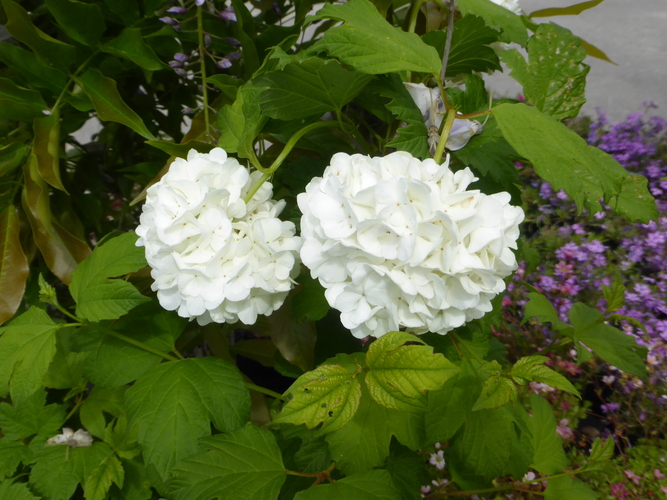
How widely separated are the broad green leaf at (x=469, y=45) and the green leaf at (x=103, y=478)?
0.60 m

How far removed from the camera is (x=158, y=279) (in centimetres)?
43

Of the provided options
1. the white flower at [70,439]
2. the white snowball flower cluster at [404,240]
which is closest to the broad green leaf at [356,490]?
the white snowball flower cluster at [404,240]

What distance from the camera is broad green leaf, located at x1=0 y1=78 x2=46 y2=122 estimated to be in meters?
0.60

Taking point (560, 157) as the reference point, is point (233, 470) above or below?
below

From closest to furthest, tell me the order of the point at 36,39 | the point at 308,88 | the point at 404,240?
the point at 404,240 → the point at 308,88 → the point at 36,39

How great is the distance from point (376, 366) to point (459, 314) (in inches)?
3.1

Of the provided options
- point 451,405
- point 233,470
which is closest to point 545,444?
point 451,405

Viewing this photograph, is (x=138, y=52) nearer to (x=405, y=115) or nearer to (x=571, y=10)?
(x=405, y=115)

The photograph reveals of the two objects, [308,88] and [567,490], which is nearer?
[308,88]

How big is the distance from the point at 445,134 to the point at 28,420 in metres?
0.67

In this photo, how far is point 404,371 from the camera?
36 centimetres

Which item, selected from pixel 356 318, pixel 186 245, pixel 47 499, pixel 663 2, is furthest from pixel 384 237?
pixel 663 2

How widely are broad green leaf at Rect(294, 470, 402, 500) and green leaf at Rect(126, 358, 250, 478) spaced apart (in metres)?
0.11

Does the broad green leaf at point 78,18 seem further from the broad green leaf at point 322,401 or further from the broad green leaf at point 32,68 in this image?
the broad green leaf at point 322,401
